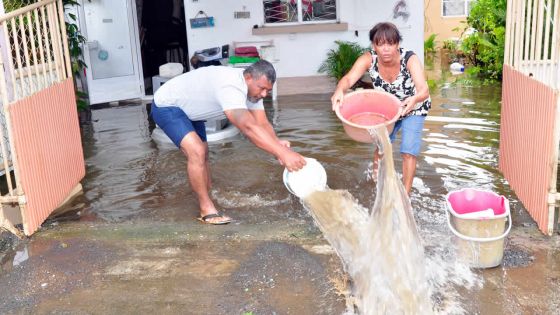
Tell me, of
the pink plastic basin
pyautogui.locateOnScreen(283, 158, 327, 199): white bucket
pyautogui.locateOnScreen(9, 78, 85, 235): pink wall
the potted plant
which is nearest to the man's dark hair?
pyautogui.locateOnScreen(283, 158, 327, 199): white bucket

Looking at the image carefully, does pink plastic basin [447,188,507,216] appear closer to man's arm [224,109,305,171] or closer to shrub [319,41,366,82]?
man's arm [224,109,305,171]

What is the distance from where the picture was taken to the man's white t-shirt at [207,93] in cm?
435

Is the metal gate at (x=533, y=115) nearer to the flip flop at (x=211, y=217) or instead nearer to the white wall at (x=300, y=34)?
the flip flop at (x=211, y=217)

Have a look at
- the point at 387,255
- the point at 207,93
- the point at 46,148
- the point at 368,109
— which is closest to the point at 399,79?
the point at 368,109

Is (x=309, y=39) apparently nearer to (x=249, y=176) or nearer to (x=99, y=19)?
(x=99, y=19)

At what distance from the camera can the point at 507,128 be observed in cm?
511

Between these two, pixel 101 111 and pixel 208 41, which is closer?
pixel 101 111

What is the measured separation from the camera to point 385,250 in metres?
3.68

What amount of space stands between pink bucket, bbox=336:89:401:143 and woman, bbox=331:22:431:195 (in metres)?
0.09

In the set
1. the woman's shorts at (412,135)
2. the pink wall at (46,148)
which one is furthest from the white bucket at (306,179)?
the pink wall at (46,148)

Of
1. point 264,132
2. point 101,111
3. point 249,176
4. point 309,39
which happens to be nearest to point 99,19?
point 101,111

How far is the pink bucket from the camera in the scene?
14.5 feet

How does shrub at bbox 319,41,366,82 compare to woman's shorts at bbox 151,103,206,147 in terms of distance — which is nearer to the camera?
woman's shorts at bbox 151,103,206,147

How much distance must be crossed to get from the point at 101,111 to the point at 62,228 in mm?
5563
